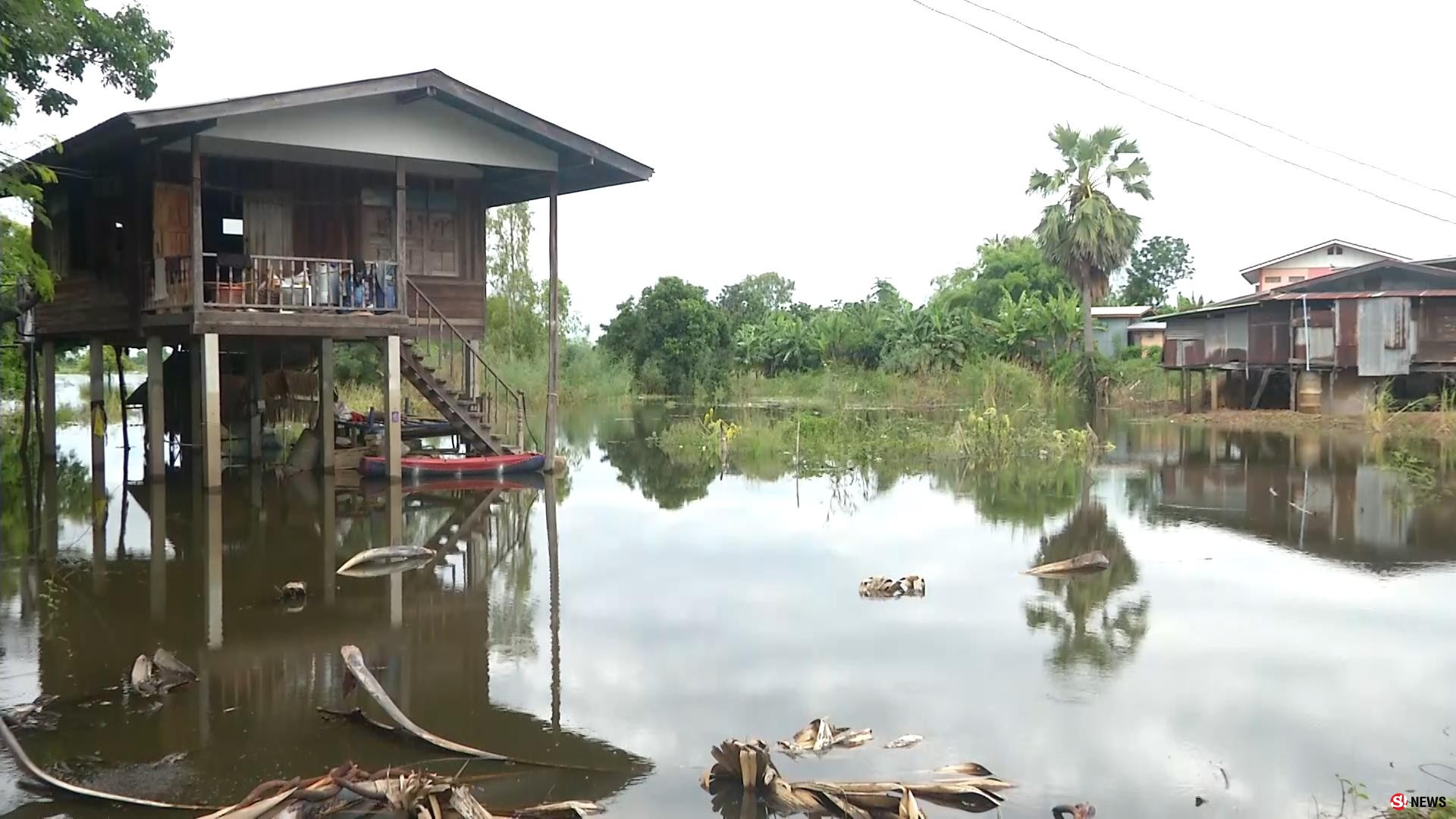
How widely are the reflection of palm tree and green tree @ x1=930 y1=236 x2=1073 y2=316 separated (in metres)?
37.2

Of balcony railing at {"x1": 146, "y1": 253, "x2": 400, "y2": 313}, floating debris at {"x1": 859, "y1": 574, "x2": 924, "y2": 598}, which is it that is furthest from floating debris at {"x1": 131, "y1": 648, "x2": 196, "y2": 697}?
balcony railing at {"x1": 146, "y1": 253, "x2": 400, "y2": 313}

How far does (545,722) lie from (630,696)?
0.67 meters

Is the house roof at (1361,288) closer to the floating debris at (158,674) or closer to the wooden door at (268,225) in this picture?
the wooden door at (268,225)

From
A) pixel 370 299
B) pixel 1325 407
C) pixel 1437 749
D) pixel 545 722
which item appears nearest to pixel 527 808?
pixel 545 722

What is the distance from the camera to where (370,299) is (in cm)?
1664

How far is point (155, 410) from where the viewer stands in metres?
17.0

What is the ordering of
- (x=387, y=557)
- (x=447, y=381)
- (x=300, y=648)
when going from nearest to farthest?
(x=300, y=648) → (x=387, y=557) → (x=447, y=381)

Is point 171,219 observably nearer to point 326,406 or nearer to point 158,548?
point 326,406

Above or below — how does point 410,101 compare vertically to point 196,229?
above

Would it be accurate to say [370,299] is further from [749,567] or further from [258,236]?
[749,567]

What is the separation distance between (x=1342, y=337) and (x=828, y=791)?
27.1m

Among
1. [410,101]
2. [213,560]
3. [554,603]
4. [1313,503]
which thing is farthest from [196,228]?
[1313,503]

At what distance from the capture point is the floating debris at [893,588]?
33.3 ft

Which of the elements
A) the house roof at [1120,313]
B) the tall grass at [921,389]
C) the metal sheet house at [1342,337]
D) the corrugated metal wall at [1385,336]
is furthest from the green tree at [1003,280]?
the corrugated metal wall at [1385,336]
